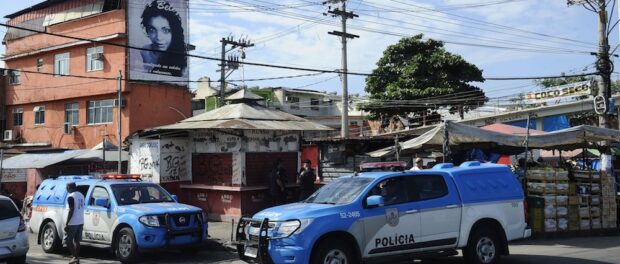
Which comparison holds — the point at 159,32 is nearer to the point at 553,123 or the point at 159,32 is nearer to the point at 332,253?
the point at 553,123

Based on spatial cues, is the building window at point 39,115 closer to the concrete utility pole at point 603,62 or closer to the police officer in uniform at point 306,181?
the police officer in uniform at point 306,181

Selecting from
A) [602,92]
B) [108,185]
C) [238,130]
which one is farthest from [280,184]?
[602,92]

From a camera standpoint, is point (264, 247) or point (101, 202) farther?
point (101, 202)

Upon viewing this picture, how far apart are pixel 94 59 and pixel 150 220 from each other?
2314 cm

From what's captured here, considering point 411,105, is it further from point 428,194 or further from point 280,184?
point 428,194

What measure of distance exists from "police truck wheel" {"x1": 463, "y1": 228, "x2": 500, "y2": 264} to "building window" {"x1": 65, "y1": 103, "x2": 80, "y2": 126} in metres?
28.6

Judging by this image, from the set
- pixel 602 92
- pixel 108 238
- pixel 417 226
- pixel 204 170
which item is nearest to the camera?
pixel 417 226

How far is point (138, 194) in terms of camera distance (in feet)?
41.1

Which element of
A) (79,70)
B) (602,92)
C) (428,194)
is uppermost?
(79,70)

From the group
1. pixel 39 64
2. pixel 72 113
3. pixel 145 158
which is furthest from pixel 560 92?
pixel 39 64

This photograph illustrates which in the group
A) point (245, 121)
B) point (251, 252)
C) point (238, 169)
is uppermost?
point (245, 121)

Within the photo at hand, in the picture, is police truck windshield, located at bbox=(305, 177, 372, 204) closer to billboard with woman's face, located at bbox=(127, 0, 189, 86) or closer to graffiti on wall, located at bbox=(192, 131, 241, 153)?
graffiti on wall, located at bbox=(192, 131, 241, 153)

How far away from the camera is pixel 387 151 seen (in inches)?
725

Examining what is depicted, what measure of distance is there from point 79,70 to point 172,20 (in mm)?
5938
